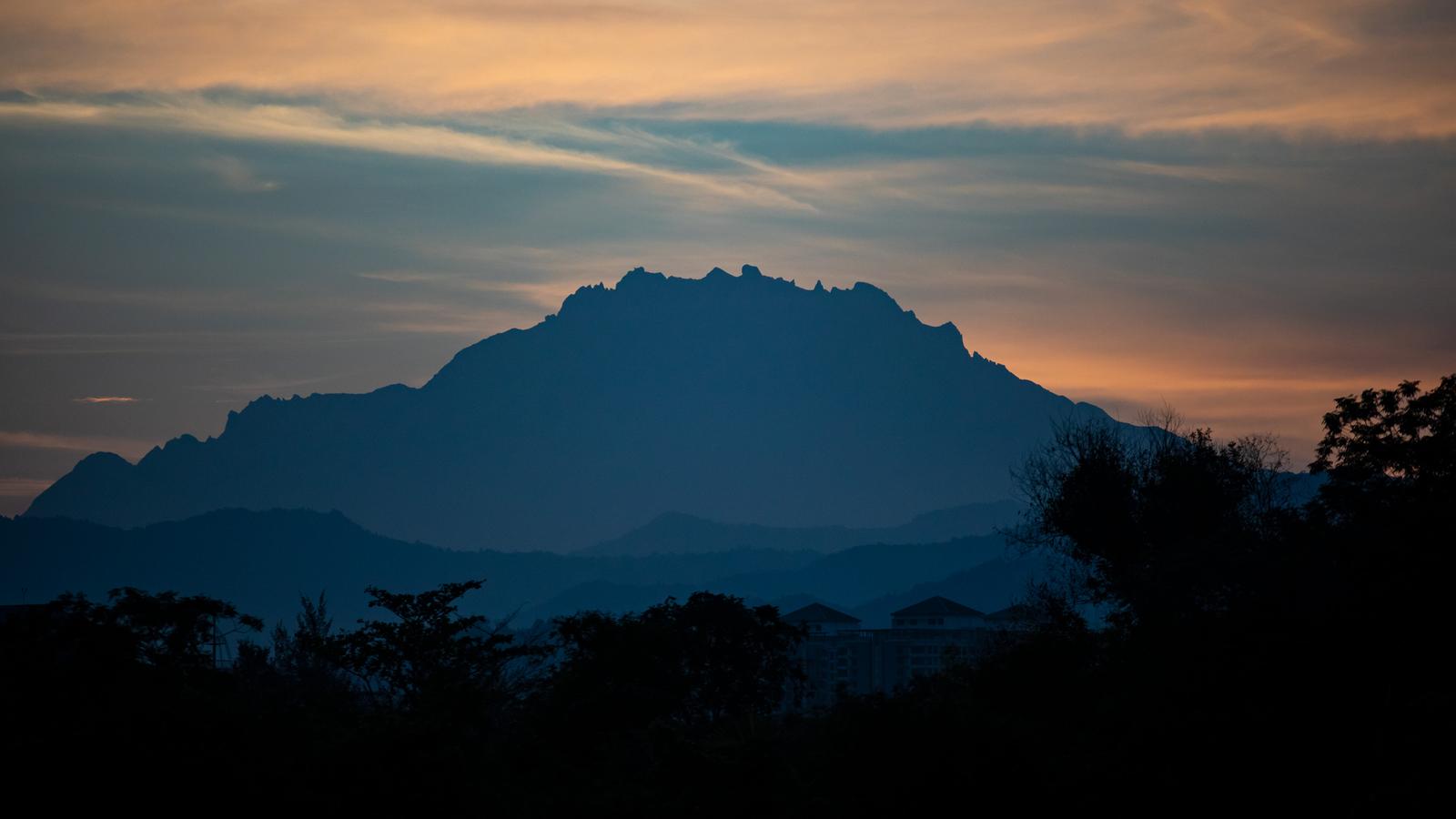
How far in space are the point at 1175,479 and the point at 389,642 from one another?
2215cm

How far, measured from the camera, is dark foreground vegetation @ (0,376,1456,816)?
63.1 ft

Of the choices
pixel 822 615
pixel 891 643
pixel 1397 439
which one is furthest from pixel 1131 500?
pixel 822 615

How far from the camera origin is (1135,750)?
23.3 meters

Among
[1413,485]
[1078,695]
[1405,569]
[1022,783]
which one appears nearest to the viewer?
[1022,783]

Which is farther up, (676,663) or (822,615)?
(676,663)

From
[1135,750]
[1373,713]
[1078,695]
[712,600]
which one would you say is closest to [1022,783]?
[1135,750]

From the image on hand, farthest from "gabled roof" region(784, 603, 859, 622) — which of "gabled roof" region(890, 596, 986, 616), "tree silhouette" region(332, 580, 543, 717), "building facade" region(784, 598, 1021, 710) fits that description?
"tree silhouette" region(332, 580, 543, 717)

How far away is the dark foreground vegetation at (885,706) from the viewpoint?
A: 19219mm

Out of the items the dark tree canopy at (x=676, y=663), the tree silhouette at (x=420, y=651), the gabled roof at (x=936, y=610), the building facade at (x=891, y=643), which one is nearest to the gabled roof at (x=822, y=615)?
the building facade at (x=891, y=643)

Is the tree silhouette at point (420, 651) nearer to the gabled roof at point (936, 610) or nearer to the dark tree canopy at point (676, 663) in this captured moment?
the dark tree canopy at point (676, 663)

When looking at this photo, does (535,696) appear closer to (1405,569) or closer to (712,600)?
(712,600)

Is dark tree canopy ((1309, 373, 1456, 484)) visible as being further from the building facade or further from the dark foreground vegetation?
the building facade

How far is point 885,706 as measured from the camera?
23.2 metres

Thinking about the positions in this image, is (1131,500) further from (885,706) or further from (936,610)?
(936,610)
